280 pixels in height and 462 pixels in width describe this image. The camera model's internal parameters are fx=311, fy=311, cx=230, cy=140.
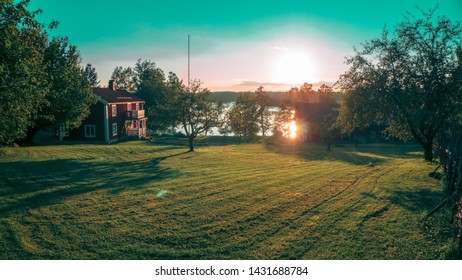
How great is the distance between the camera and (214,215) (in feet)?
35.7

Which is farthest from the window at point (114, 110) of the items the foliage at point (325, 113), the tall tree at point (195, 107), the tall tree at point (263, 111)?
the tall tree at point (263, 111)

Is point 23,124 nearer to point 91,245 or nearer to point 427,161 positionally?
point 91,245

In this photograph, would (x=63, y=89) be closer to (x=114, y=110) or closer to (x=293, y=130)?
(x=114, y=110)

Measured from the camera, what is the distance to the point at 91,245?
848 centimetres

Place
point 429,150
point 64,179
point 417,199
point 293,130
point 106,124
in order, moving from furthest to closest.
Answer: point 293,130
point 106,124
point 429,150
point 64,179
point 417,199

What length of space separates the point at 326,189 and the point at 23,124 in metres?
20.8

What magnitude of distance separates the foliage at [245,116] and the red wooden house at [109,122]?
24.9 metres

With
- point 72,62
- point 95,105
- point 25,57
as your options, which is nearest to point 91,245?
point 25,57

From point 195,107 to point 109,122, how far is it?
1525 centimetres

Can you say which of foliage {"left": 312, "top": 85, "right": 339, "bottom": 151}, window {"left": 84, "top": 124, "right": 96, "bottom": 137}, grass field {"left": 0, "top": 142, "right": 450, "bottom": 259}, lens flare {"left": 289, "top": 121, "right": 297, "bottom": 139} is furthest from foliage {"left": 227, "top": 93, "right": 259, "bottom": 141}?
grass field {"left": 0, "top": 142, "right": 450, "bottom": 259}

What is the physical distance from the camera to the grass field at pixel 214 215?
27.2ft

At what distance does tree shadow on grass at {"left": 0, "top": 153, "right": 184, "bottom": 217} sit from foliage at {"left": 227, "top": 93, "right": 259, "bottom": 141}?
47.5 metres

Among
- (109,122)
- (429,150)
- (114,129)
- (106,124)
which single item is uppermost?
(109,122)

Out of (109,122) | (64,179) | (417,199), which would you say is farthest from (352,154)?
(109,122)
